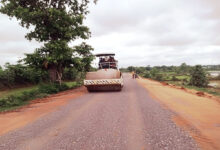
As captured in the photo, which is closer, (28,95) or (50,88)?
(28,95)

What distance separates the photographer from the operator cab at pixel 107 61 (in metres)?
14.8

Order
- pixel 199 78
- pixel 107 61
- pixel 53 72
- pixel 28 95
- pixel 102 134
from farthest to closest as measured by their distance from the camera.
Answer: pixel 199 78 < pixel 53 72 < pixel 107 61 < pixel 28 95 < pixel 102 134

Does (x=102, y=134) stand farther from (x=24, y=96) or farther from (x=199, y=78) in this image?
(x=199, y=78)

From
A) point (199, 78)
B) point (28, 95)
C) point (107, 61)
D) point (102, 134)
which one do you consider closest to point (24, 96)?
point (28, 95)

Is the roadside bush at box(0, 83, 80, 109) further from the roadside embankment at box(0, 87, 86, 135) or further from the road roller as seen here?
the road roller

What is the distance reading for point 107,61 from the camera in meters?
15.1

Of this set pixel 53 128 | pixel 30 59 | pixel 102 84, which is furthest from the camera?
pixel 30 59

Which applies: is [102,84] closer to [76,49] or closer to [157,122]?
[76,49]

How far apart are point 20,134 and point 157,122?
3.99 metres

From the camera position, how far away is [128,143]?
347 centimetres

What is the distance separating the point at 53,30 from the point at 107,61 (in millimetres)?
5801

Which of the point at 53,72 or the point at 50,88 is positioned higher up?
the point at 53,72

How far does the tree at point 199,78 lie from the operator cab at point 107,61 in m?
28.8

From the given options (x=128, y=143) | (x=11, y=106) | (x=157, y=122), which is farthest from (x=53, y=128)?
(x=11, y=106)
